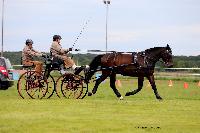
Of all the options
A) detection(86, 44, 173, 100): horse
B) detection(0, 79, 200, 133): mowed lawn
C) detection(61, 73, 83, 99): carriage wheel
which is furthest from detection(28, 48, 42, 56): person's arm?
detection(0, 79, 200, 133): mowed lawn

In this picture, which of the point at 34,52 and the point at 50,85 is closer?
the point at 34,52

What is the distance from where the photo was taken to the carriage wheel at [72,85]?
20.9 meters

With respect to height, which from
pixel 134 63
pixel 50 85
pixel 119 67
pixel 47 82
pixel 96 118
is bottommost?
pixel 96 118

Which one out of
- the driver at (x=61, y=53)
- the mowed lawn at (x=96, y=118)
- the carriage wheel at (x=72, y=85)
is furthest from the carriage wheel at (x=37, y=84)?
the mowed lawn at (x=96, y=118)

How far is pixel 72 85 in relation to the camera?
20.9 m

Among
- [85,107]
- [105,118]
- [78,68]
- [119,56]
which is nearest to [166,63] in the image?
[119,56]

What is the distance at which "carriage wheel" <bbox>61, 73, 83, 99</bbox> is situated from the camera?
2094 centimetres

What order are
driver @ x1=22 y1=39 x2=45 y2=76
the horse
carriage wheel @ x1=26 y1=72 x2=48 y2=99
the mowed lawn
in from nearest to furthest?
the mowed lawn < carriage wheel @ x1=26 y1=72 x2=48 y2=99 < driver @ x1=22 y1=39 x2=45 y2=76 < the horse

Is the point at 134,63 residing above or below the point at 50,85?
above

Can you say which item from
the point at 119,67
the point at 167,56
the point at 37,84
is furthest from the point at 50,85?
the point at 167,56

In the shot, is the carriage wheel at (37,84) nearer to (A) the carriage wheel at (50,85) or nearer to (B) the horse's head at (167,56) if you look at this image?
(A) the carriage wheel at (50,85)

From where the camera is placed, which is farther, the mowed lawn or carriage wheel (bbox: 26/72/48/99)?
carriage wheel (bbox: 26/72/48/99)

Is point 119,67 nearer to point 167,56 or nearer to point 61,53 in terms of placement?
point 167,56

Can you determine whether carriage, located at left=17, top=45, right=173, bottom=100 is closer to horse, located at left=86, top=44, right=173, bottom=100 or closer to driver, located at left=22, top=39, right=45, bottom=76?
horse, located at left=86, top=44, right=173, bottom=100
